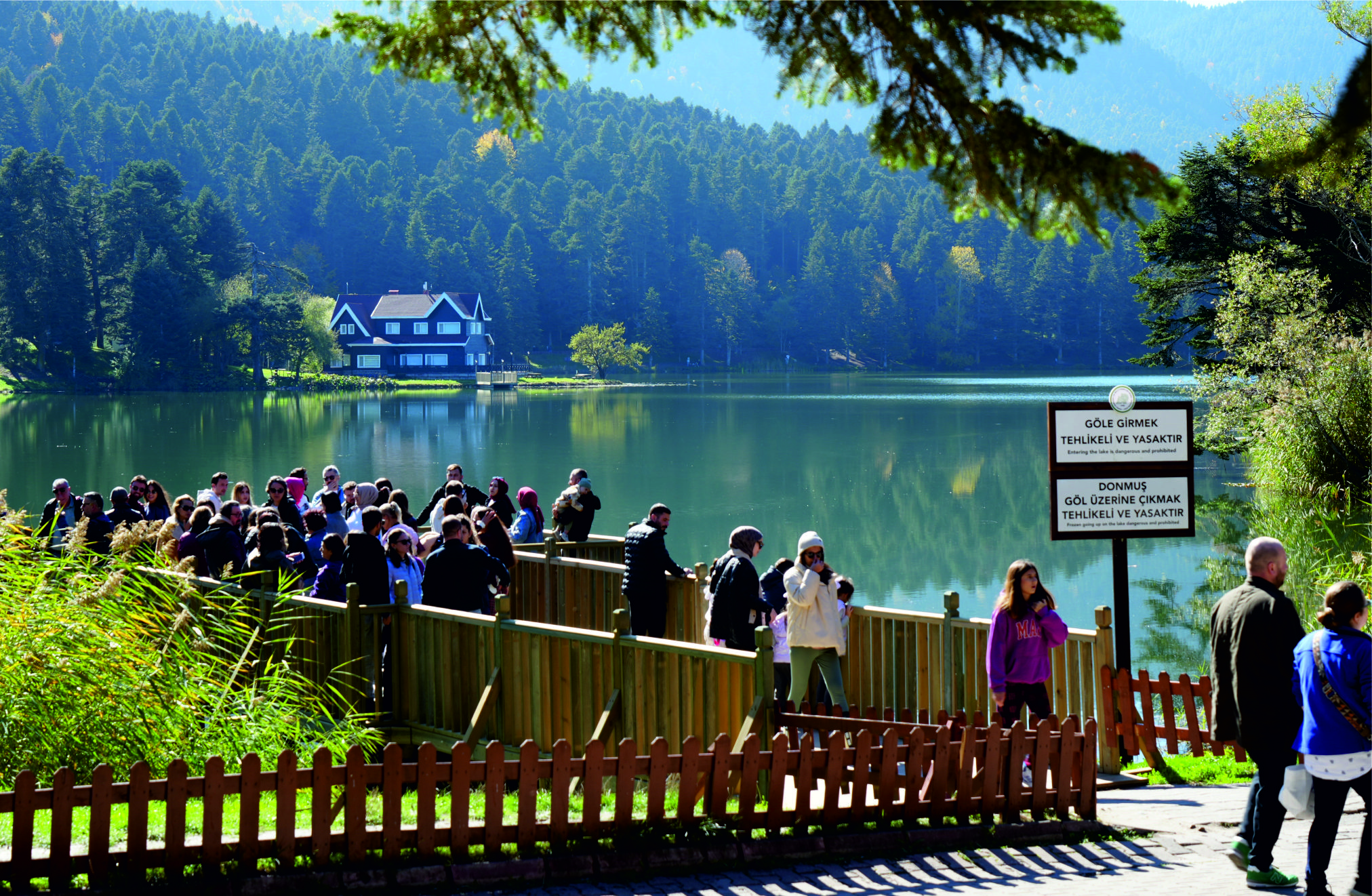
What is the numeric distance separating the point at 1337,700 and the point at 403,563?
664 centimetres

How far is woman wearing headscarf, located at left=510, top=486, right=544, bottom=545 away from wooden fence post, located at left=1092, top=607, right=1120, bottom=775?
6583mm

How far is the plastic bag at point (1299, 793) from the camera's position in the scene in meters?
5.58

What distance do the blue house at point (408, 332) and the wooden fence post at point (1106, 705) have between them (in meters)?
119

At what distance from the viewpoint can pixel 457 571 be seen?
384 inches

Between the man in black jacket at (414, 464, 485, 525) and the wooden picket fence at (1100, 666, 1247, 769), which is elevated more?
the man in black jacket at (414, 464, 485, 525)

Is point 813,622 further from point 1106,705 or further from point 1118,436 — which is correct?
point 1118,436

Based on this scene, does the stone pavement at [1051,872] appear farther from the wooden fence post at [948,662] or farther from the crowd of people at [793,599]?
the wooden fence post at [948,662]

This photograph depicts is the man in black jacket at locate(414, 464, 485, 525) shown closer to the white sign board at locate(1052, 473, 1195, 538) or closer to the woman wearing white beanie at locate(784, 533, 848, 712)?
the woman wearing white beanie at locate(784, 533, 848, 712)

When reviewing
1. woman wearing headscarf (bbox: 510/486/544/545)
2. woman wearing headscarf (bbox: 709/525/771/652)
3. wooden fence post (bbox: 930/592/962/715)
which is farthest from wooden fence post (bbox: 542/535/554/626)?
wooden fence post (bbox: 930/592/962/715)

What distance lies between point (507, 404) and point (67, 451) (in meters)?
43.7

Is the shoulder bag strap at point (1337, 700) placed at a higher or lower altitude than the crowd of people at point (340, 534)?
lower

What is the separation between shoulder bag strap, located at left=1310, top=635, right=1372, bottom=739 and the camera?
17.9 ft

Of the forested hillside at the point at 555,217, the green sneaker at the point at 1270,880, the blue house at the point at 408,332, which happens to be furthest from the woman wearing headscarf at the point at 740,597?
the forested hillside at the point at 555,217

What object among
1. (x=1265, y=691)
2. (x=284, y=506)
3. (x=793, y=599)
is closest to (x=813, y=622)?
(x=793, y=599)
